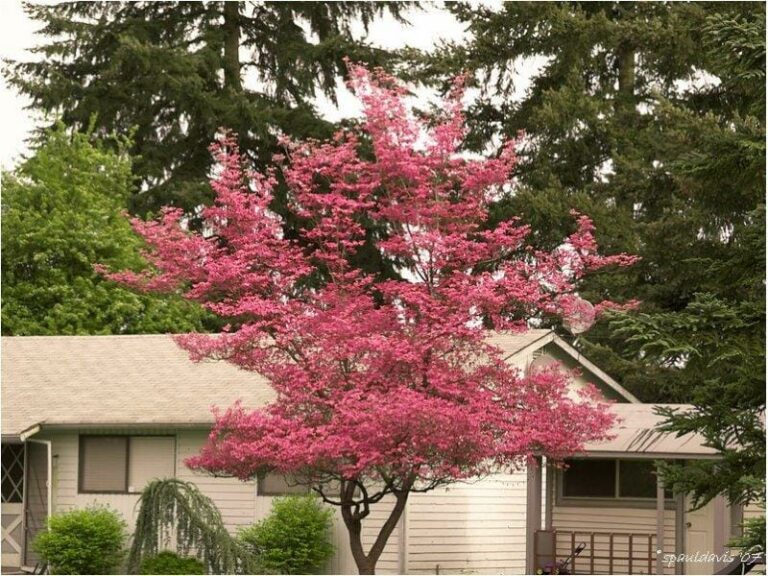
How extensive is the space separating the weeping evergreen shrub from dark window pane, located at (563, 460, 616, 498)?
322 inches

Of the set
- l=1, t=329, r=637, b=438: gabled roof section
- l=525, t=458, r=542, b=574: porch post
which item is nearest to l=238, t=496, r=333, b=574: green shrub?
l=1, t=329, r=637, b=438: gabled roof section

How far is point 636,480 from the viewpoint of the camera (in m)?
28.6

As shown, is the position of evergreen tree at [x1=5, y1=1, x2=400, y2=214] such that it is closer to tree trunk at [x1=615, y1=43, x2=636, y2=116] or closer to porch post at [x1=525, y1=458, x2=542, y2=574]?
tree trunk at [x1=615, y1=43, x2=636, y2=116]

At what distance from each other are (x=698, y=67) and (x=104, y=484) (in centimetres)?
2169

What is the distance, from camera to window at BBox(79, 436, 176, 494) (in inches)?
1077

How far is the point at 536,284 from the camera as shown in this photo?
868 inches

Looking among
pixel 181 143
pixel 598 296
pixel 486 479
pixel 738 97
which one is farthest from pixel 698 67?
pixel 486 479

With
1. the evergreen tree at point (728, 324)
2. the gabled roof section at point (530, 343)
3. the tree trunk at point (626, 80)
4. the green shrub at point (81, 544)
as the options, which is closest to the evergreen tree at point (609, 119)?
the tree trunk at point (626, 80)

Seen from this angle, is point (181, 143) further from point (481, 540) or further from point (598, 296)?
point (481, 540)

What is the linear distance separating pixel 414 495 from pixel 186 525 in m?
4.89

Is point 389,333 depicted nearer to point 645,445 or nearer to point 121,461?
point 645,445

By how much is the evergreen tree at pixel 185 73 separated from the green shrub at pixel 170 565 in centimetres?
2052

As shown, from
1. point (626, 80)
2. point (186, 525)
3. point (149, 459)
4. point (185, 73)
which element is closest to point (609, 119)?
point (626, 80)

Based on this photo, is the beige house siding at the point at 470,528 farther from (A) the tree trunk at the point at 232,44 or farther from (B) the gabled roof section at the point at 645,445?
(A) the tree trunk at the point at 232,44
